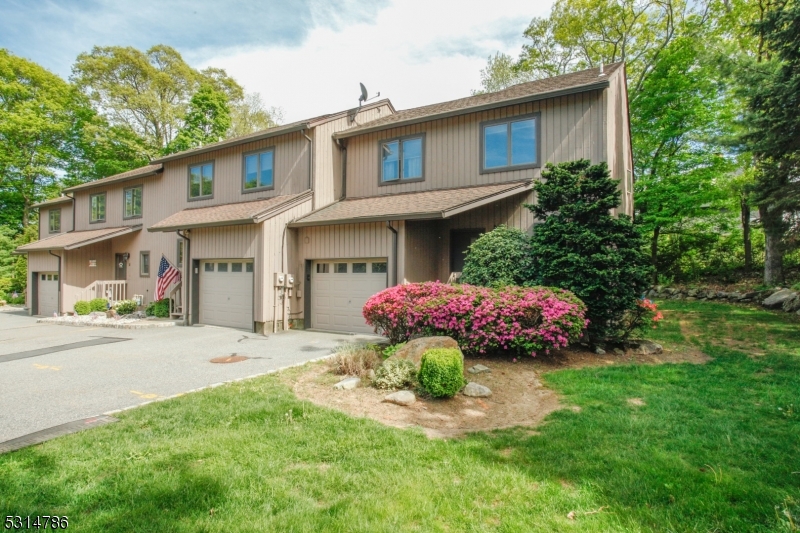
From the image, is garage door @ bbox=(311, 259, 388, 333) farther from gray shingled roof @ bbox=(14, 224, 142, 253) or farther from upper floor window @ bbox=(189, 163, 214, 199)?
gray shingled roof @ bbox=(14, 224, 142, 253)

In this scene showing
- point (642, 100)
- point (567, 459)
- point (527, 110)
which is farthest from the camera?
point (642, 100)

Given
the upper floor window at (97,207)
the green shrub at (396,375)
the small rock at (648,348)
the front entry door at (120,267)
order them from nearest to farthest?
1. the green shrub at (396,375)
2. the small rock at (648,348)
3. the front entry door at (120,267)
4. the upper floor window at (97,207)

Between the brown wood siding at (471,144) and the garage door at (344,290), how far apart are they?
2.90 metres

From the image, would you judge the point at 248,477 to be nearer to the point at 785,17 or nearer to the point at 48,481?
the point at 48,481

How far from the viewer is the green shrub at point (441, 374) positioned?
5.45m

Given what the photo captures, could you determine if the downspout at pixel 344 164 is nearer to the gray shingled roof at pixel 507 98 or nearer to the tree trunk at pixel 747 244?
the gray shingled roof at pixel 507 98

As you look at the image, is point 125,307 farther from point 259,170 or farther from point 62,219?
point 62,219

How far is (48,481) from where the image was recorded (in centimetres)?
329

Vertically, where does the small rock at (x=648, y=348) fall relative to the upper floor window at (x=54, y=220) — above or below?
below

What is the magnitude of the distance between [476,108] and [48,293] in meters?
20.3

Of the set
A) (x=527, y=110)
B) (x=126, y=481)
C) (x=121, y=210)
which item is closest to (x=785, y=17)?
(x=527, y=110)

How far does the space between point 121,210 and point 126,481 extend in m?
19.1

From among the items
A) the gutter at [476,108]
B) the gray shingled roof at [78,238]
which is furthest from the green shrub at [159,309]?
the gutter at [476,108]

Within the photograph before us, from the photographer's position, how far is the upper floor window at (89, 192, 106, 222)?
64.0ft
